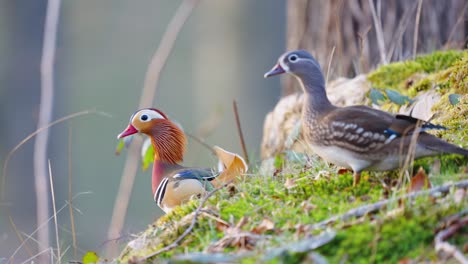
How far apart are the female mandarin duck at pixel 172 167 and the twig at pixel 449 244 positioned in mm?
1167

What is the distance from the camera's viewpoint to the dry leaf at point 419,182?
2896mm

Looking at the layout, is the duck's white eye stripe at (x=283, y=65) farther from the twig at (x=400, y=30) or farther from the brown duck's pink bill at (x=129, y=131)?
the twig at (x=400, y=30)

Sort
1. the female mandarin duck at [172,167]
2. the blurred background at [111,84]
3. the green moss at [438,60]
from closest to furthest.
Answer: the female mandarin duck at [172,167], the green moss at [438,60], the blurred background at [111,84]

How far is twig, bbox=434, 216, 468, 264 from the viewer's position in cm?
236

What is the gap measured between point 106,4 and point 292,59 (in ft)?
42.6

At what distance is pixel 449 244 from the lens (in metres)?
2.48

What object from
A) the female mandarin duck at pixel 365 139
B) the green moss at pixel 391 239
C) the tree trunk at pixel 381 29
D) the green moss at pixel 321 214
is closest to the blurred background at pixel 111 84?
the tree trunk at pixel 381 29

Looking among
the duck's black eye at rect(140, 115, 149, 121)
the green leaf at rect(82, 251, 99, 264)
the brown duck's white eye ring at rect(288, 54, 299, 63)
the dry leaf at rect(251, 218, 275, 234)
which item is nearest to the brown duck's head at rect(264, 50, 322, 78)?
the brown duck's white eye ring at rect(288, 54, 299, 63)

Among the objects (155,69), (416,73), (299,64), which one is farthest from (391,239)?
(416,73)

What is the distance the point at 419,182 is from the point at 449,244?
0.47 meters

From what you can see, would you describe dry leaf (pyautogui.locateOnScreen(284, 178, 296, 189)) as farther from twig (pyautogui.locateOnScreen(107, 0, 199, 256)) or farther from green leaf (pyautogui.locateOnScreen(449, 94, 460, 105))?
green leaf (pyautogui.locateOnScreen(449, 94, 460, 105))

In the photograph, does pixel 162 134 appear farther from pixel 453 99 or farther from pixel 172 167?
pixel 453 99

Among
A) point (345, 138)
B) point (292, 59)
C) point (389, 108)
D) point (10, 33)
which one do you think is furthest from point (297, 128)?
point (10, 33)

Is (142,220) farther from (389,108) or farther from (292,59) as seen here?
(292,59)
